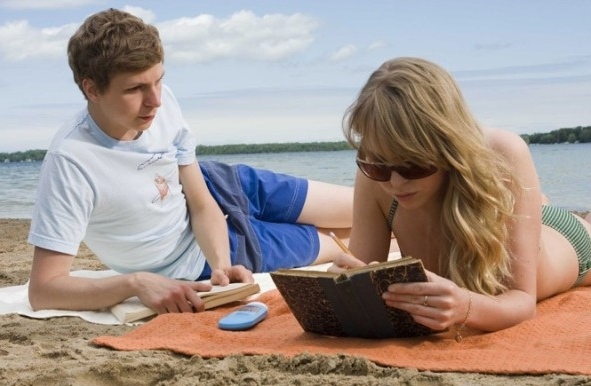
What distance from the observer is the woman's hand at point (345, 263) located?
2998 mm

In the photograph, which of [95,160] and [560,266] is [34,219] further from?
[560,266]

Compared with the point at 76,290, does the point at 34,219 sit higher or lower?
higher

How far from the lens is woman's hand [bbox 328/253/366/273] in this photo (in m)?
3.00

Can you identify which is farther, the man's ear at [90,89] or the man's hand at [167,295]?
the man's ear at [90,89]

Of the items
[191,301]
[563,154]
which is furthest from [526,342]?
[563,154]

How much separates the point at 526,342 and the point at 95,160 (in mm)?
2093

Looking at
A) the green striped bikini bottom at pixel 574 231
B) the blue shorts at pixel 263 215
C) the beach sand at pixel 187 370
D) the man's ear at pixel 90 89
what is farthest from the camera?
the blue shorts at pixel 263 215

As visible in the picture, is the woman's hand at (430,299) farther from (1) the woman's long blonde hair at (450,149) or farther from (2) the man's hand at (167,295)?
(2) the man's hand at (167,295)

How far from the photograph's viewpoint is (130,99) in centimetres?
397

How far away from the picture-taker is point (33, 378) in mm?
3000

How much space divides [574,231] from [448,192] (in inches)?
42.7

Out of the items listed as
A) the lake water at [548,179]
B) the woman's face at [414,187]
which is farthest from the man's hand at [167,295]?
the lake water at [548,179]

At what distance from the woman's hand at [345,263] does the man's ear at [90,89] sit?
1.60m

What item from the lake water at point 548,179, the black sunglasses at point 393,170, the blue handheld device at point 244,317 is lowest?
the lake water at point 548,179
